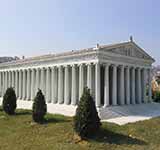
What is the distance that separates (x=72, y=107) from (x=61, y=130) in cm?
1464

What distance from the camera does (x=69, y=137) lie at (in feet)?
70.6

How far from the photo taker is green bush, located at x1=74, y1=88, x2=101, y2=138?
2097 centimetres

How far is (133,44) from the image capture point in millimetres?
43375

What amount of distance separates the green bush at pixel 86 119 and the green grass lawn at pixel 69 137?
66cm

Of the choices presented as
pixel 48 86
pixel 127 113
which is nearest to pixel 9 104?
pixel 48 86

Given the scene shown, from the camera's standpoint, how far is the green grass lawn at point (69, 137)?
64.3 ft

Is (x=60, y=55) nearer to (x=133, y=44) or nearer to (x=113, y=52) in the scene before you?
(x=113, y=52)

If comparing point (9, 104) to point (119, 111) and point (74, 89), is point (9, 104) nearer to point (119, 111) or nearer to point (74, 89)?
point (74, 89)

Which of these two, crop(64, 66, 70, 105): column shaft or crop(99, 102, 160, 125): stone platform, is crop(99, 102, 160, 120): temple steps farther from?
crop(64, 66, 70, 105): column shaft

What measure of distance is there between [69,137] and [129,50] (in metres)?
25.1

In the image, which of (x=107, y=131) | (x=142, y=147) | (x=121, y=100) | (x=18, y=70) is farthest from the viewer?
(x=18, y=70)

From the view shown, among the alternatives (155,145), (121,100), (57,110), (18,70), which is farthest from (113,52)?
(18,70)

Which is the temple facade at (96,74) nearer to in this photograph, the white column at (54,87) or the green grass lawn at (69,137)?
the white column at (54,87)

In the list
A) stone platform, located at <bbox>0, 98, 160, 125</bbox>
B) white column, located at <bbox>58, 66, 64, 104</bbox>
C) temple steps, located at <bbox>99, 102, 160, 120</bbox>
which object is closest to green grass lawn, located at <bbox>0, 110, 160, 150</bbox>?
stone platform, located at <bbox>0, 98, 160, 125</bbox>
